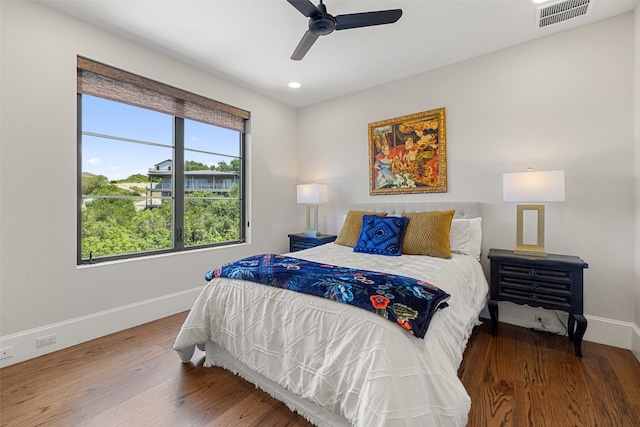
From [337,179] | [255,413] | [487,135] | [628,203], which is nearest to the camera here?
[255,413]

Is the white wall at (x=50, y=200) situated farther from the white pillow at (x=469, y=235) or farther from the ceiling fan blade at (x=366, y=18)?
the white pillow at (x=469, y=235)

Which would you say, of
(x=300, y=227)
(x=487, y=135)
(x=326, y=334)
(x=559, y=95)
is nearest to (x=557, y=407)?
(x=326, y=334)

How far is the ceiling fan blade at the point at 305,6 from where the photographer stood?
1.75 m

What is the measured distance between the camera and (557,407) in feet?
5.22

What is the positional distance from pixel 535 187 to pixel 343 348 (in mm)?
2120

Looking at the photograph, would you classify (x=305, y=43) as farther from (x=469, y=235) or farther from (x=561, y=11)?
(x=469, y=235)

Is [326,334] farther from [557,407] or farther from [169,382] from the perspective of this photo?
[557,407]

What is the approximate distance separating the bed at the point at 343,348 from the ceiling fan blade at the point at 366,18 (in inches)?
68.1

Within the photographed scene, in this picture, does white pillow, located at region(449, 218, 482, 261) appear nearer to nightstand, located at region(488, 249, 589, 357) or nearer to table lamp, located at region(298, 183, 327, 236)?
nightstand, located at region(488, 249, 589, 357)

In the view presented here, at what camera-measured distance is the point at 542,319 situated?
102 inches

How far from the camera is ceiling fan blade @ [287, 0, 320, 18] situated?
5.75ft

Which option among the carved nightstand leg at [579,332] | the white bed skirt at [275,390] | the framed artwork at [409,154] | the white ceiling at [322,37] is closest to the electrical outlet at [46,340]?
the white bed skirt at [275,390]

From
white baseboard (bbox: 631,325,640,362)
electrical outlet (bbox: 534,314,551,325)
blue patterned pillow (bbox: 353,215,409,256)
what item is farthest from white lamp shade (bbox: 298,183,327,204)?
white baseboard (bbox: 631,325,640,362)

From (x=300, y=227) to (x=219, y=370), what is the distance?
2.75 meters
